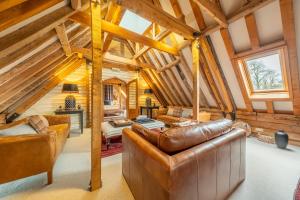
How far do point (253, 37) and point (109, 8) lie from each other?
3.36m

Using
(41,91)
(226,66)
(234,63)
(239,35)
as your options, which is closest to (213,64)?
(226,66)

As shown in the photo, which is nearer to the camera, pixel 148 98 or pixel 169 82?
pixel 169 82

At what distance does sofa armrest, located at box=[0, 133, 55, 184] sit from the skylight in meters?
3.50

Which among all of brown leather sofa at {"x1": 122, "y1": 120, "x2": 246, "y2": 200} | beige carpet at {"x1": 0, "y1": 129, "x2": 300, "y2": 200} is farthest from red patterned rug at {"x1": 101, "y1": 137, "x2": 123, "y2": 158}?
brown leather sofa at {"x1": 122, "y1": 120, "x2": 246, "y2": 200}

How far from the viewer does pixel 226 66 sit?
361 cm

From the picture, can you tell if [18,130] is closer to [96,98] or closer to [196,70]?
[96,98]

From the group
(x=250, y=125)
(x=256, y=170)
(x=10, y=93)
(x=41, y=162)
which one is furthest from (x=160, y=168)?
(x=250, y=125)

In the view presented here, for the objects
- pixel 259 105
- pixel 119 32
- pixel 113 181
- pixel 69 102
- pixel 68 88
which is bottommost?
pixel 113 181

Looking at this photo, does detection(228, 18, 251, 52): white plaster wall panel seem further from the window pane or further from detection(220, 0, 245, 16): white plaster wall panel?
the window pane

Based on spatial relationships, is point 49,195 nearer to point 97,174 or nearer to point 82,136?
point 97,174

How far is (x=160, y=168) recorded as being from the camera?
1046mm

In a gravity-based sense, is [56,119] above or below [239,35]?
below

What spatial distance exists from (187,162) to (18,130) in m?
2.44

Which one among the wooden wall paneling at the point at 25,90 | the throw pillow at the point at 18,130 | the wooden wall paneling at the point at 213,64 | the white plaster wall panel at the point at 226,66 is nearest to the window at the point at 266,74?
the white plaster wall panel at the point at 226,66
